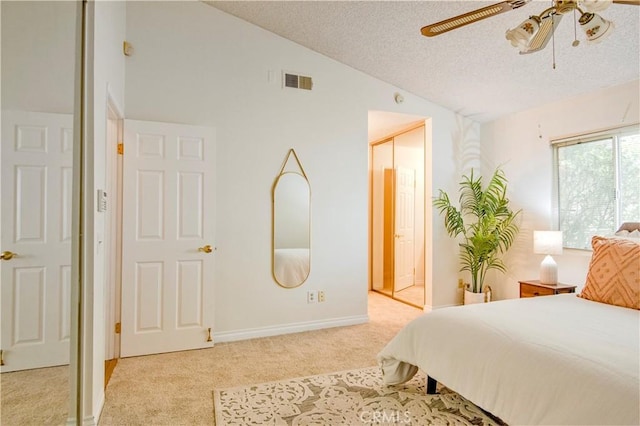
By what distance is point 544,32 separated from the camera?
6.37 feet

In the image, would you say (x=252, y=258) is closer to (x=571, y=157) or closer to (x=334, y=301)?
(x=334, y=301)

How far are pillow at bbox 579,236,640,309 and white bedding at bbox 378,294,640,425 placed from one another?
3.9 inches

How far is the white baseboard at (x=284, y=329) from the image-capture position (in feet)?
11.6

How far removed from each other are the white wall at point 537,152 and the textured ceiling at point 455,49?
0.51ft

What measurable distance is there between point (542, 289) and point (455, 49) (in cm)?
245

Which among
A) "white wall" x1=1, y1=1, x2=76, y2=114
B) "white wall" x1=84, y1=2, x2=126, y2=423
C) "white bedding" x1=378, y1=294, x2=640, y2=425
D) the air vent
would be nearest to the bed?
A: "white bedding" x1=378, y1=294, x2=640, y2=425

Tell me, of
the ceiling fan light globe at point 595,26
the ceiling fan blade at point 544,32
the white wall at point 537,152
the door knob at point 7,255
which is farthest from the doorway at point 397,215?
the door knob at point 7,255

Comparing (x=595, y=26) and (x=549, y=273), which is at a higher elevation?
(x=595, y=26)

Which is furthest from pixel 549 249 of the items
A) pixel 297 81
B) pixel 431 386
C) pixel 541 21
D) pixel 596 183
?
pixel 297 81

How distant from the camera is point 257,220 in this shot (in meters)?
3.72

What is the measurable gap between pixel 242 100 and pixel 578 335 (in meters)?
3.31

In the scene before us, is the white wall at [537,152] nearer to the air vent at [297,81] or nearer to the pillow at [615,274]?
the pillow at [615,274]

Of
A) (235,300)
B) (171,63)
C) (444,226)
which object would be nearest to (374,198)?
(444,226)

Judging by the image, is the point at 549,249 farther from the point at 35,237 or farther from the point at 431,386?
the point at 35,237
